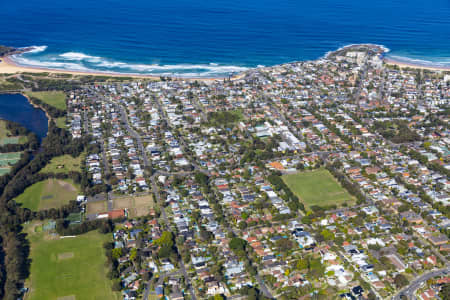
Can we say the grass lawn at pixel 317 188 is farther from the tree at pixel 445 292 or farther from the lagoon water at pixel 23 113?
the lagoon water at pixel 23 113

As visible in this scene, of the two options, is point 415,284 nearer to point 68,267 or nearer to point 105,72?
point 68,267

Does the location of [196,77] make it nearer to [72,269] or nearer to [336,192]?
[336,192]

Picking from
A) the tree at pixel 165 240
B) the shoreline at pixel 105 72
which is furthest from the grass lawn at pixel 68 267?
the shoreline at pixel 105 72

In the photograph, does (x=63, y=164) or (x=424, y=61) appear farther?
(x=424, y=61)

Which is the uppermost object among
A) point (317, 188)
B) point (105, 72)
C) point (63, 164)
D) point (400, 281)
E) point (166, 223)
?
point (105, 72)

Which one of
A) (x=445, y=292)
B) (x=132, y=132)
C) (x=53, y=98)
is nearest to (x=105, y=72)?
(x=53, y=98)

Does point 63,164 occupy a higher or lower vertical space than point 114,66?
lower

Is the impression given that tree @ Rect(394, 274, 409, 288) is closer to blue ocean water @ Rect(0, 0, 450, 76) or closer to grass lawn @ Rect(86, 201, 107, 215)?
grass lawn @ Rect(86, 201, 107, 215)
